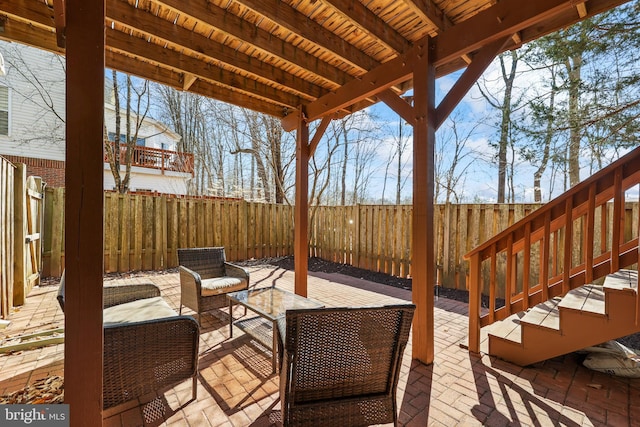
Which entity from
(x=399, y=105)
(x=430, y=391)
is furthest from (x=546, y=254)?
(x=399, y=105)

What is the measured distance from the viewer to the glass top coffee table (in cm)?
242

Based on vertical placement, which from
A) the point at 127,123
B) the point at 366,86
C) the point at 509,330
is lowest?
the point at 509,330

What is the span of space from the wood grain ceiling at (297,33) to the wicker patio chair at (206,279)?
229 cm

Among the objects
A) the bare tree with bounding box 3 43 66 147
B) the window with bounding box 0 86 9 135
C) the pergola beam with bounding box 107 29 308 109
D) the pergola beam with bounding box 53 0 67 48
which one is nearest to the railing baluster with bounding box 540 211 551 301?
the pergola beam with bounding box 107 29 308 109

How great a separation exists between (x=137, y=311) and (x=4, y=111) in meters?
11.6

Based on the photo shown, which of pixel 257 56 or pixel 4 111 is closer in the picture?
pixel 257 56

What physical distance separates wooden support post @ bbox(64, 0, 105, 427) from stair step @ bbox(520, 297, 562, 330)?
3.11m

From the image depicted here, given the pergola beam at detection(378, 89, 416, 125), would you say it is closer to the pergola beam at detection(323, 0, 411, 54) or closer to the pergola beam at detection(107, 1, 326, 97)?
the pergola beam at detection(323, 0, 411, 54)

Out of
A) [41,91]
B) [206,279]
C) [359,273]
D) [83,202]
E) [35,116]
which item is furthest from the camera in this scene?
[35,116]

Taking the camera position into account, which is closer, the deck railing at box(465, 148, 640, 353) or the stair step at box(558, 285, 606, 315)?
the deck railing at box(465, 148, 640, 353)

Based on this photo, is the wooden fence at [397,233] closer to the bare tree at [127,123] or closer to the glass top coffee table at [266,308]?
the glass top coffee table at [266,308]

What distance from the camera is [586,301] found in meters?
2.35

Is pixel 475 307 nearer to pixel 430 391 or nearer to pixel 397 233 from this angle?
pixel 430 391

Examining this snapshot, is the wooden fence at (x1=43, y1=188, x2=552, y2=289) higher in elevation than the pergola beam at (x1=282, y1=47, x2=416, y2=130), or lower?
lower
